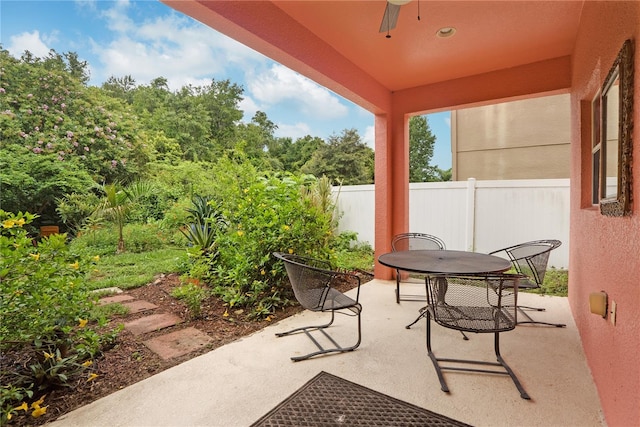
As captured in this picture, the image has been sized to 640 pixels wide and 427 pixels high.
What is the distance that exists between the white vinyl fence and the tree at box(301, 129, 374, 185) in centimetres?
848

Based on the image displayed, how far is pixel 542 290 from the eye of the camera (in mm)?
4105

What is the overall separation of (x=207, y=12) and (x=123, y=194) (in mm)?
4534

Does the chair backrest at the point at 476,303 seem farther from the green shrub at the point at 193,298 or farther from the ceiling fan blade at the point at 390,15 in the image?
the green shrub at the point at 193,298

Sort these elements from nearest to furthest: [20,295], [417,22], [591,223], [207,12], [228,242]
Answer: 1. [20,295]
2. [207,12]
3. [591,223]
4. [417,22]
5. [228,242]

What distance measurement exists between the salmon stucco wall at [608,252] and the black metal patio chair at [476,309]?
0.46 meters

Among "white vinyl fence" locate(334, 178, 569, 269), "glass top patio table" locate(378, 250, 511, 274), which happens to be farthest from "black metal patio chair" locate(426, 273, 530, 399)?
"white vinyl fence" locate(334, 178, 569, 269)

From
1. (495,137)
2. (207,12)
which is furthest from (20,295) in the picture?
(495,137)

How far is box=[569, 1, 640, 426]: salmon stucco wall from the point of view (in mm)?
1262

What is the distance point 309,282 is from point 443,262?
1270 millimetres

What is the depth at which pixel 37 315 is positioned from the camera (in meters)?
1.86

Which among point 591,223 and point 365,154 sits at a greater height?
point 365,154

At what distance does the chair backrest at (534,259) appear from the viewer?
3.04 m

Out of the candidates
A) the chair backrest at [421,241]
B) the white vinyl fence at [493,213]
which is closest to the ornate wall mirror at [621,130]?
the chair backrest at [421,241]

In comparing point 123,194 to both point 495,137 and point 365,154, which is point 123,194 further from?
point 365,154
